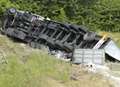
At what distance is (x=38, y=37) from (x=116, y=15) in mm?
6560

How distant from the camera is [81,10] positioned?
2433cm

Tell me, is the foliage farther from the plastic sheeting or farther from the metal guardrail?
the metal guardrail

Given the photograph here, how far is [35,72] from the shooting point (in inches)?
555

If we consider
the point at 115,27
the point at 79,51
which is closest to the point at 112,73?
the point at 79,51

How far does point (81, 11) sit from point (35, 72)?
421 inches

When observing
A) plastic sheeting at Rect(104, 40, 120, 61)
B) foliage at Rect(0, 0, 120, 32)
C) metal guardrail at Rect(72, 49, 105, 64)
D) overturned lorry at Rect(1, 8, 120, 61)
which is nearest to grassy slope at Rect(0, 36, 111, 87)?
metal guardrail at Rect(72, 49, 105, 64)

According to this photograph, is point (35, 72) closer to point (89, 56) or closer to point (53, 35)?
point (89, 56)

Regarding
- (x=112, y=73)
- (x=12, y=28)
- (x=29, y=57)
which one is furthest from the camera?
(x=12, y=28)

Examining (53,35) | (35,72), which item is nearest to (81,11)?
(53,35)

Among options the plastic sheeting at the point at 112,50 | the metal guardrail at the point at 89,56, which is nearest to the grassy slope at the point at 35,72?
the metal guardrail at the point at 89,56

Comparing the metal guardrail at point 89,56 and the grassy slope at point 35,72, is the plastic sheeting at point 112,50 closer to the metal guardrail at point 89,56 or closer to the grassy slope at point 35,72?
the metal guardrail at point 89,56

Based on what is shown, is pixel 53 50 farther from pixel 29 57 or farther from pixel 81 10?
pixel 81 10

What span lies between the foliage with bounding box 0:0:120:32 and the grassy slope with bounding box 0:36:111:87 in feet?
22.5

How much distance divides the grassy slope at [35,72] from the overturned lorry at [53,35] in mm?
2315
